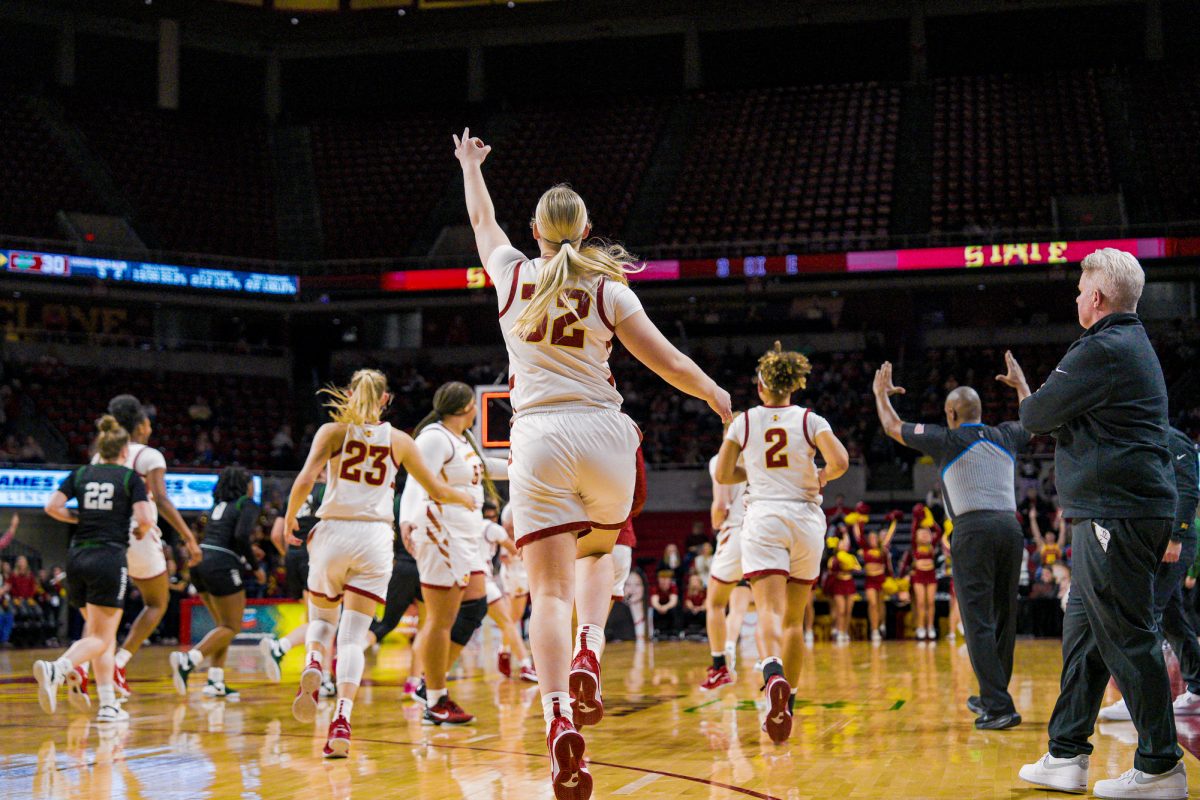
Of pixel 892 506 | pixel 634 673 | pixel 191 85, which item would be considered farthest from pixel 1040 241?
pixel 191 85

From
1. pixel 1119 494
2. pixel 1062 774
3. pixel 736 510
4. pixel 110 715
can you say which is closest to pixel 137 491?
pixel 110 715

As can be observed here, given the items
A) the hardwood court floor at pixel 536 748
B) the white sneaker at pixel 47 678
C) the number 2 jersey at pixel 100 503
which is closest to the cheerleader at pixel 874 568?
the hardwood court floor at pixel 536 748

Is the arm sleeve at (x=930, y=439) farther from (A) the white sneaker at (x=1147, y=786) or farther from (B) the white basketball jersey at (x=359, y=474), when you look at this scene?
(B) the white basketball jersey at (x=359, y=474)

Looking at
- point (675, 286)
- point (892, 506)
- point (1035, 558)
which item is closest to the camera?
point (1035, 558)

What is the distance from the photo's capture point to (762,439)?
7453 millimetres

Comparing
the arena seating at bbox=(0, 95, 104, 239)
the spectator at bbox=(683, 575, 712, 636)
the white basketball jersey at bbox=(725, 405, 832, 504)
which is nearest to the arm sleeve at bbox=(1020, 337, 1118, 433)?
the white basketball jersey at bbox=(725, 405, 832, 504)

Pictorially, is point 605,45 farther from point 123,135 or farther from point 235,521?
point 235,521

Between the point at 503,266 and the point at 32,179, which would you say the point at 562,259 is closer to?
the point at 503,266

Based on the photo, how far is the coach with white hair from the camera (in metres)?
4.72

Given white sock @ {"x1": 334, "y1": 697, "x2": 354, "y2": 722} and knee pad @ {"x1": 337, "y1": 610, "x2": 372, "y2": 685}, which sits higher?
knee pad @ {"x1": 337, "y1": 610, "x2": 372, "y2": 685}

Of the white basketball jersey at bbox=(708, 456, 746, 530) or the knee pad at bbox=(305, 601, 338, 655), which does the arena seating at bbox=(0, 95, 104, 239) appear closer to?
the white basketball jersey at bbox=(708, 456, 746, 530)

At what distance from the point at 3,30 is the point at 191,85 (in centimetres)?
455

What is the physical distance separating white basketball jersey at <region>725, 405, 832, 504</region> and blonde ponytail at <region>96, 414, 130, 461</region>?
14.1 feet

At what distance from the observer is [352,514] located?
7066mm
